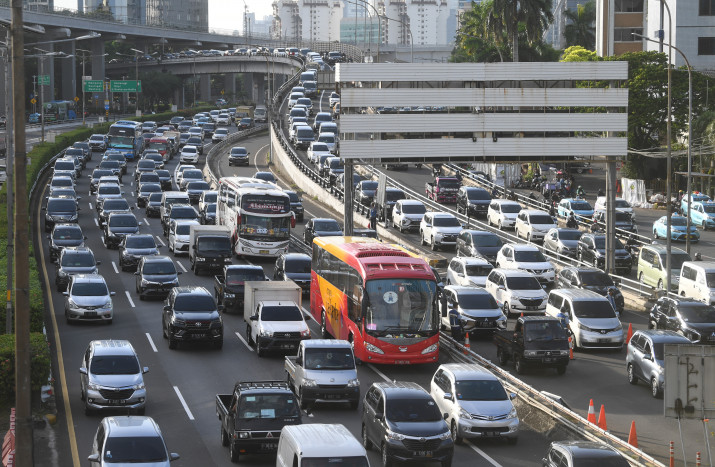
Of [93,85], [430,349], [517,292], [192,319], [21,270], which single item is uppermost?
[93,85]

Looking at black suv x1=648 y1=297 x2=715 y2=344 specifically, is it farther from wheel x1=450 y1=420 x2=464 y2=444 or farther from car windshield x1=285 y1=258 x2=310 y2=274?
car windshield x1=285 y1=258 x2=310 y2=274

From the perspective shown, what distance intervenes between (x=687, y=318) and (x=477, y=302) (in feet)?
22.2

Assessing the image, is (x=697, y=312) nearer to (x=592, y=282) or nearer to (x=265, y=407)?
(x=592, y=282)

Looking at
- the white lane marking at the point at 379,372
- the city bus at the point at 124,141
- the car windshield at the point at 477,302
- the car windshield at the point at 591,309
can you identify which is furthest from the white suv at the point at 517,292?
the city bus at the point at 124,141

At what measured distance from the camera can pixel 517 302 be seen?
133 ft

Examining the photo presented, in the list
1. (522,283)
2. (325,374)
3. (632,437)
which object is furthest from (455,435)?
(522,283)

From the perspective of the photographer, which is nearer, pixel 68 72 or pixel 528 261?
pixel 528 261

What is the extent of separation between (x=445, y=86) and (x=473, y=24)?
8373cm

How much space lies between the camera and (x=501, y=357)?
33.7 metres

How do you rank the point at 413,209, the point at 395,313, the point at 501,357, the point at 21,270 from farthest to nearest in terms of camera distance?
the point at 413,209
the point at 501,357
the point at 395,313
the point at 21,270

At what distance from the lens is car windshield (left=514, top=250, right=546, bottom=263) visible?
46.5 metres

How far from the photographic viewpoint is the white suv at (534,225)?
184ft

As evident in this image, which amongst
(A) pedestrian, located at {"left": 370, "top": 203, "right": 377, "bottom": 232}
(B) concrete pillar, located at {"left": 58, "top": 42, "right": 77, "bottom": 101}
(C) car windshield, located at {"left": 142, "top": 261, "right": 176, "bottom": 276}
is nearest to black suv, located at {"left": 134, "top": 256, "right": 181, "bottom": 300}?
(C) car windshield, located at {"left": 142, "top": 261, "right": 176, "bottom": 276}

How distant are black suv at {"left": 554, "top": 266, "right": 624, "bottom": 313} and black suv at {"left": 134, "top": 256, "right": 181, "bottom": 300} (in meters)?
15.2
